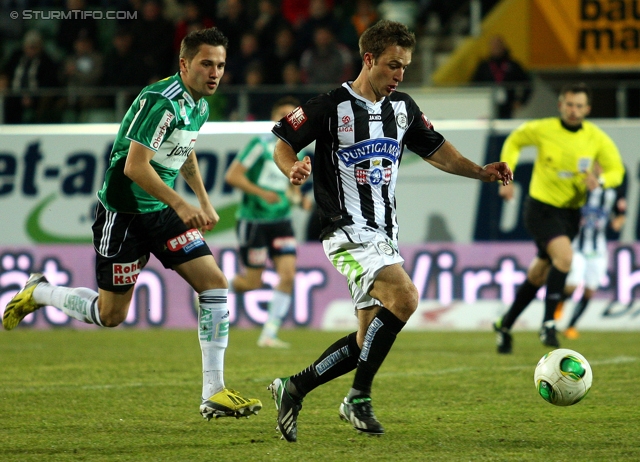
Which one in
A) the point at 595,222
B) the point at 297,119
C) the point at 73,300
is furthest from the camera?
the point at 595,222

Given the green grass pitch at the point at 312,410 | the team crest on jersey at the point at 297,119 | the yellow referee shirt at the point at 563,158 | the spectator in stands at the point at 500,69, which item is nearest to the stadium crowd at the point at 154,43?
the spectator in stands at the point at 500,69

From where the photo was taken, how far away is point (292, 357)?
9.28 metres

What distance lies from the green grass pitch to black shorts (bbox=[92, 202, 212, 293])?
2.71 ft

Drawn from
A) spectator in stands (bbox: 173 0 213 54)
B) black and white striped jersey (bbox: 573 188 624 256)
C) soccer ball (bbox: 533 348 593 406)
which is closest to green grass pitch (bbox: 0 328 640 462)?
soccer ball (bbox: 533 348 593 406)

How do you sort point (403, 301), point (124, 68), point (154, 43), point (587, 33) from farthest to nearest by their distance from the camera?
1. point (154, 43)
2. point (124, 68)
3. point (587, 33)
4. point (403, 301)

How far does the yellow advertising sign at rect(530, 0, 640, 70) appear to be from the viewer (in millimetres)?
15211

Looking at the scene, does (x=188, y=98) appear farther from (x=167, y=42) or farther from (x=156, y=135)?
(x=167, y=42)

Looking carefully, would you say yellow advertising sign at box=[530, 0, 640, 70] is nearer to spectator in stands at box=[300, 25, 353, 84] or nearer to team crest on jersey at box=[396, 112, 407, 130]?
spectator in stands at box=[300, 25, 353, 84]

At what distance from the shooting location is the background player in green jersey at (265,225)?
1073cm

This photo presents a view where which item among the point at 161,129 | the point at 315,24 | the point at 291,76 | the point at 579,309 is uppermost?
the point at 315,24

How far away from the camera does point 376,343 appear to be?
17.1 ft

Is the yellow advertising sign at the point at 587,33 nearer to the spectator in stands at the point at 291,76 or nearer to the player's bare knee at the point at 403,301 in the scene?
the spectator in stands at the point at 291,76

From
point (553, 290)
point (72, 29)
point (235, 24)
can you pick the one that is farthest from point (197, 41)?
point (72, 29)

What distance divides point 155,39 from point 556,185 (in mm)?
8571
